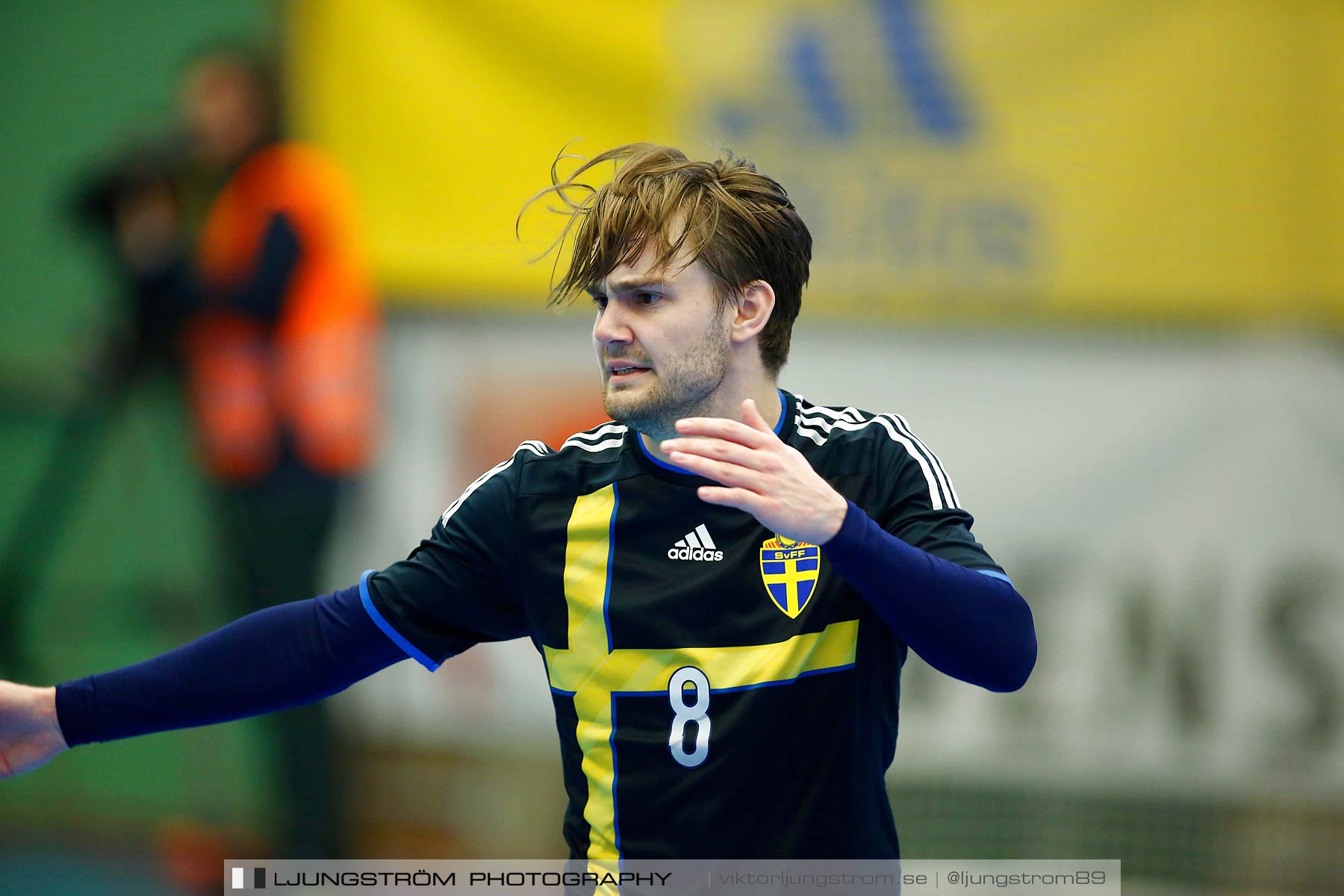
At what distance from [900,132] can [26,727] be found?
389 cm

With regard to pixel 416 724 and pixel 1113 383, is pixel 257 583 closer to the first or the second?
pixel 416 724

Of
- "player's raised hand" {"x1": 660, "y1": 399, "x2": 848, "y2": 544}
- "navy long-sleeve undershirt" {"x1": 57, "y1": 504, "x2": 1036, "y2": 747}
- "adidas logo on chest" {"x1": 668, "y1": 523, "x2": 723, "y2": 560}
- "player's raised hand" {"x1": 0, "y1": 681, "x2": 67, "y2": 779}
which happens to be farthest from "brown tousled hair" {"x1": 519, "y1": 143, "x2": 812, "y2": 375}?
"player's raised hand" {"x1": 0, "y1": 681, "x2": 67, "y2": 779}

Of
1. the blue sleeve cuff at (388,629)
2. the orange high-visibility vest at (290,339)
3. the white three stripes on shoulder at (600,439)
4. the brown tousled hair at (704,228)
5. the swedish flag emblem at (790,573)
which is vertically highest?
the orange high-visibility vest at (290,339)

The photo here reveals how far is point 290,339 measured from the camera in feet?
19.0

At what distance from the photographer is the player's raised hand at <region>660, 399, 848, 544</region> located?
230 centimetres

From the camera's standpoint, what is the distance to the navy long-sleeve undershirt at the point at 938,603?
230cm

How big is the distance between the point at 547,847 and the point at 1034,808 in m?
2.03

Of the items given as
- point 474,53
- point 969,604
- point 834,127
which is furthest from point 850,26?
point 969,604

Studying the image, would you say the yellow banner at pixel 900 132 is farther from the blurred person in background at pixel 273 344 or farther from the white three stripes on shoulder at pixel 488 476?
the white three stripes on shoulder at pixel 488 476

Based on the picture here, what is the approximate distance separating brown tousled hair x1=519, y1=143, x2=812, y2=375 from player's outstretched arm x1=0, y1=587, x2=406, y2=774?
89cm

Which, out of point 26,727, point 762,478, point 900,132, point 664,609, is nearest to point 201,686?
point 26,727

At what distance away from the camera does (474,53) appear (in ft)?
17.5

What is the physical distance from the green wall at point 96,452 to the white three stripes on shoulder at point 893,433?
4.23m

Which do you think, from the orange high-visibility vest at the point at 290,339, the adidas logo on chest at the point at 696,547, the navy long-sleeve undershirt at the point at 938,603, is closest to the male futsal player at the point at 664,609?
the adidas logo on chest at the point at 696,547
